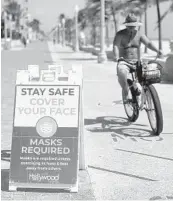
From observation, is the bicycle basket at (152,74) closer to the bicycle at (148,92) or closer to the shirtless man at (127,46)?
the bicycle at (148,92)

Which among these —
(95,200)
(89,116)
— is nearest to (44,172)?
(95,200)

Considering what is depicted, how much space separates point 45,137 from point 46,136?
0.04 ft

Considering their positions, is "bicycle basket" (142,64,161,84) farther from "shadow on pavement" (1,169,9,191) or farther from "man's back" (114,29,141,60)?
"shadow on pavement" (1,169,9,191)

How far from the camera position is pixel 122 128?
7.96 metres

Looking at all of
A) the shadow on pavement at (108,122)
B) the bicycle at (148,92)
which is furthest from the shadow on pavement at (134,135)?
the shadow on pavement at (108,122)

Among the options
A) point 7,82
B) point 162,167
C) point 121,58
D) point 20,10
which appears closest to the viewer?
point 162,167

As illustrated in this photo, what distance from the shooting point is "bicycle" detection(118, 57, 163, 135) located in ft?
22.8

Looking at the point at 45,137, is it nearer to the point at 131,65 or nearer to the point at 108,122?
the point at 131,65

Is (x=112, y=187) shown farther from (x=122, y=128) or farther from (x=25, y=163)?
(x=122, y=128)

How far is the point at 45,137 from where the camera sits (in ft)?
15.6

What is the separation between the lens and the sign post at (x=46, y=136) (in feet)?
15.4

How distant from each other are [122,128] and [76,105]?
10.7 ft

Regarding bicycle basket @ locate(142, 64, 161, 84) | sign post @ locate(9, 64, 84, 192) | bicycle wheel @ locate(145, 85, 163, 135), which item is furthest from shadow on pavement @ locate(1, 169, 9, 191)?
bicycle basket @ locate(142, 64, 161, 84)

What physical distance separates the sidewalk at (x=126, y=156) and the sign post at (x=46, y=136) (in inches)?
16.6
